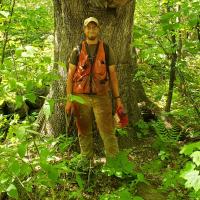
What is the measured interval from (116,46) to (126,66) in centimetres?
51

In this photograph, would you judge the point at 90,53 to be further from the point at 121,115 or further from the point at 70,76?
the point at 121,115

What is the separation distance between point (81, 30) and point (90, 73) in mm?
1020

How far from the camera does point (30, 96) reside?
3.30 meters

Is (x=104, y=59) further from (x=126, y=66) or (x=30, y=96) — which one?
(x=30, y=96)

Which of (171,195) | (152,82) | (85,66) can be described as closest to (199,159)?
(171,195)

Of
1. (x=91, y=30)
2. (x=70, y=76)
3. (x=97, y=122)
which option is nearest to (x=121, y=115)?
(x=97, y=122)

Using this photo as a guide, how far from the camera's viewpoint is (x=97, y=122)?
5.10 metres

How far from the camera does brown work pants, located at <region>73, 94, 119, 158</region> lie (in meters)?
5.03

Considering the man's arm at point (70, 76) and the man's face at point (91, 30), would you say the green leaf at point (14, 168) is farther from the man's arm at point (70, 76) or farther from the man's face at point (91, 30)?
the man's face at point (91, 30)

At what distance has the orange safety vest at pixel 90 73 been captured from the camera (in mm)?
4828

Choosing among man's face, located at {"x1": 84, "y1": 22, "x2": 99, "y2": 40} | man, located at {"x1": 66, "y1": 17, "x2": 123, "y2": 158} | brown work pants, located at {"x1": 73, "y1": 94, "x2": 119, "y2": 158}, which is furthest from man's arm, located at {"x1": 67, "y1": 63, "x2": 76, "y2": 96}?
man's face, located at {"x1": 84, "y1": 22, "x2": 99, "y2": 40}

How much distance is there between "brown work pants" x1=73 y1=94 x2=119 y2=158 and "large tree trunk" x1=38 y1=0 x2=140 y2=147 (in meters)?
0.75

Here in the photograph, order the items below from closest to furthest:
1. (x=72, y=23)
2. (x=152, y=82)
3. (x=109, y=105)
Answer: (x=109, y=105) < (x=72, y=23) < (x=152, y=82)

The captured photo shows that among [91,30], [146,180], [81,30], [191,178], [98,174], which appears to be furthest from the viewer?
[81,30]
